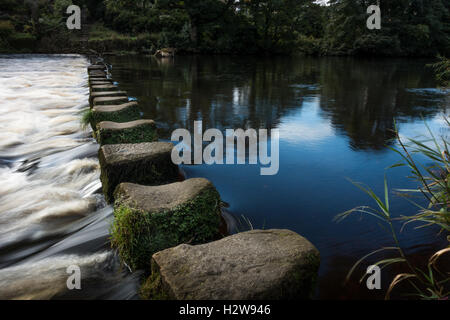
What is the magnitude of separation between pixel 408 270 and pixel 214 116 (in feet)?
14.5

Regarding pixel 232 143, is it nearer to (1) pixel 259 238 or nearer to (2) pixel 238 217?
(2) pixel 238 217

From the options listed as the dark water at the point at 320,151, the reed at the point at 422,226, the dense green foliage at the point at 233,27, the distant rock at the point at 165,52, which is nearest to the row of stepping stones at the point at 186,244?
the reed at the point at 422,226

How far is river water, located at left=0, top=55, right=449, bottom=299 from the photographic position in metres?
2.23

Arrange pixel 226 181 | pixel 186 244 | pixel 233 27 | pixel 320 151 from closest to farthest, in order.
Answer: pixel 186 244 → pixel 226 181 → pixel 320 151 → pixel 233 27

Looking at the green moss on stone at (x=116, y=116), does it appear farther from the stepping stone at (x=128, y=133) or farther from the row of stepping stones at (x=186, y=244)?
the row of stepping stones at (x=186, y=244)

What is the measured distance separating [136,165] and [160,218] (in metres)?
0.91

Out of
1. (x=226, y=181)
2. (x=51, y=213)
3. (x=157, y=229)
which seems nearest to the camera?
(x=157, y=229)

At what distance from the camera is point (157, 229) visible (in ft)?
6.64

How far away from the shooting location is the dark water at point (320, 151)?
2.50 m

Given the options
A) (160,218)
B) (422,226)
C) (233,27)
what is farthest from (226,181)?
(233,27)

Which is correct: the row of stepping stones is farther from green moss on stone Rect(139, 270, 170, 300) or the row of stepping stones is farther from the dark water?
the dark water

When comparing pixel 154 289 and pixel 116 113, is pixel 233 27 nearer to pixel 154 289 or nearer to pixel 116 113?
pixel 116 113

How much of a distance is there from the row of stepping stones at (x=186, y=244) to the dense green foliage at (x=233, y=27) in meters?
25.2

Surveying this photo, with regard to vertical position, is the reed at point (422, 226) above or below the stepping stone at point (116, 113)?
below
